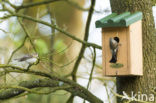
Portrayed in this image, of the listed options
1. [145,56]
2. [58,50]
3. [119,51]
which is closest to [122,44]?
[119,51]

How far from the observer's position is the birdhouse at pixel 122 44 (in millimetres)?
2896

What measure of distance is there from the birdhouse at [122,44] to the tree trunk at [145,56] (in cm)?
5

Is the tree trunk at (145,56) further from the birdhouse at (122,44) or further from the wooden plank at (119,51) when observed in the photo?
the wooden plank at (119,51)

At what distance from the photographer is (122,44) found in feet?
9.76

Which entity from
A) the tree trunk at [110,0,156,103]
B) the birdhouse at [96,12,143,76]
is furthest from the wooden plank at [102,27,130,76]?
the tree trunk at [110,0,156,103]

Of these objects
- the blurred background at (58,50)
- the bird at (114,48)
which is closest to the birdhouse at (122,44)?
the bird at (114,48)

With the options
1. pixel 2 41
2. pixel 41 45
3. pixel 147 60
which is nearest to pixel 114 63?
pixel 147 60

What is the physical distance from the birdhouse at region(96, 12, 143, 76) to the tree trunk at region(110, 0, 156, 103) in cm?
5

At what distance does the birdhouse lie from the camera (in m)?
2.90

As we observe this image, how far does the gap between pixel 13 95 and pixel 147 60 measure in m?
1.23

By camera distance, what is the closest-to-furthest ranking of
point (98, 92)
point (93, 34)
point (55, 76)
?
point (55, 76)
point (93, 34)
point (98, 92)

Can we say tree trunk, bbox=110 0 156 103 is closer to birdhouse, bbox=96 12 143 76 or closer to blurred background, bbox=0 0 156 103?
birdhouse, bbox=96 12 143 76

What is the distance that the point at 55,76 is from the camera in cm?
320

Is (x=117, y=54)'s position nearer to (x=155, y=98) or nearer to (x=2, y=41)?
(x=155, y=98)
